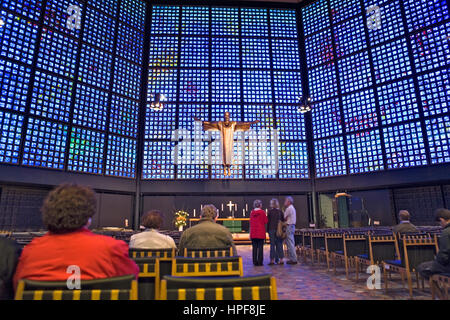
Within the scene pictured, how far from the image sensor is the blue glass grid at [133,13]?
1862 centimetres

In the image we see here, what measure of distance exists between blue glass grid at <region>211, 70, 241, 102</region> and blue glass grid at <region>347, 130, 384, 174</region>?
841 centimetres

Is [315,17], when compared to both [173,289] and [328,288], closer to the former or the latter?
[328,288]

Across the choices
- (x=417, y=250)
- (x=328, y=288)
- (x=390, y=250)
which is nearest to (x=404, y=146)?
(x=390, y=250)

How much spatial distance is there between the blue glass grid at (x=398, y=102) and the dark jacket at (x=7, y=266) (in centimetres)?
1874

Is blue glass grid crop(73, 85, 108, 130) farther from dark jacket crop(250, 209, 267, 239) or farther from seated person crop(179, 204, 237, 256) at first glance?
seated person crop(179, 204, 237, 256)

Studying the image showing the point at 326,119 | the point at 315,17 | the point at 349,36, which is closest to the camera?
the point at 349,36

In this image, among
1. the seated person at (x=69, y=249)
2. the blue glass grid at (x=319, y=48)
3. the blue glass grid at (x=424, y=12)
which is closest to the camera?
the seated person at (x=69, y=249)

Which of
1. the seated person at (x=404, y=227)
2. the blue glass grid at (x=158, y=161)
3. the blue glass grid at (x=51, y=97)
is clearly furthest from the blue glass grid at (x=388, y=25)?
the blue glass grid at (x=51, y=97)

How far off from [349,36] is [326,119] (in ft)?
19.5

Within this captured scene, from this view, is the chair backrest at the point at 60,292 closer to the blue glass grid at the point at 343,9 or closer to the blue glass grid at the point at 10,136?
the blue glass grid at the point at 10,136

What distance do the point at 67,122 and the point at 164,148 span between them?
593cm

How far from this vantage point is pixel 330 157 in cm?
1836

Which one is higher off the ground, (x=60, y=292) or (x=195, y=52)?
(x=195, y=52)

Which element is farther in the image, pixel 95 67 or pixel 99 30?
pixel 99 30
